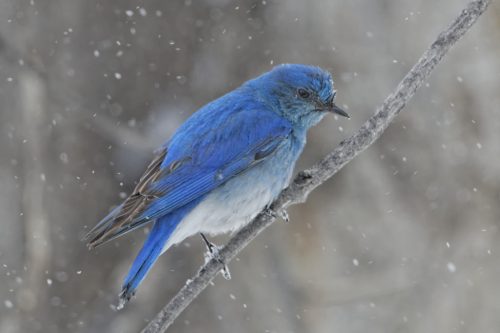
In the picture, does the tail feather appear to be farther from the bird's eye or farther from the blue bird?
the bird's eye

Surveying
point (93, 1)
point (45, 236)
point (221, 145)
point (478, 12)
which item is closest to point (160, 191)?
point (221, 145)

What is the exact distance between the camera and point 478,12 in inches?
120

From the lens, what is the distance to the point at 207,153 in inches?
175

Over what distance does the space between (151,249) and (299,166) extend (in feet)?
A: 8.81

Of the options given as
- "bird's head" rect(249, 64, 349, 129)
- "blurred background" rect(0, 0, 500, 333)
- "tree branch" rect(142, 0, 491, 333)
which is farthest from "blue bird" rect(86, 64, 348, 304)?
"blurred background" rect(0, 0, 500, 333)

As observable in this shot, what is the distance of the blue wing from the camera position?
419cm

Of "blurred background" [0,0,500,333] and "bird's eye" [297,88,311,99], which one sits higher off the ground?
"bird's eye" [297,88,311,99]

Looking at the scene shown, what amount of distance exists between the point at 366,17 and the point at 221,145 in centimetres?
258

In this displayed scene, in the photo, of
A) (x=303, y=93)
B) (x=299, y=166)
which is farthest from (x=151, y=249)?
(x=299, y=166)

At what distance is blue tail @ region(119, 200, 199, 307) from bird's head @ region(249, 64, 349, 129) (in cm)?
96

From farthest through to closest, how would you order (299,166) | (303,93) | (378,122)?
(299,166), (303,93), (378,122)

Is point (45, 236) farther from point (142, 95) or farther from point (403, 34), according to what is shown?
point (403, 34)

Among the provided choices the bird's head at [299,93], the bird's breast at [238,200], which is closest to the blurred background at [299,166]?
the bird's head at [299,93]

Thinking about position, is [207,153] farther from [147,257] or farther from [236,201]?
[147,257]
